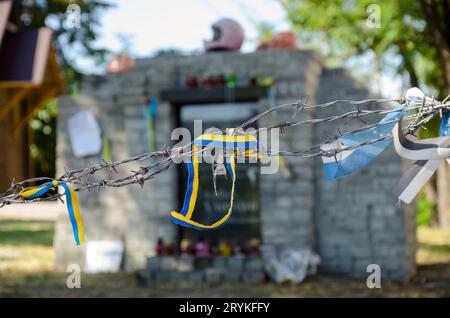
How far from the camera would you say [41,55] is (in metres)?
16.5

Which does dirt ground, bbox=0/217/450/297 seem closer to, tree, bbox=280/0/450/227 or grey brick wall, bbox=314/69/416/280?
grey brick wall, bbox=314/69/416/280

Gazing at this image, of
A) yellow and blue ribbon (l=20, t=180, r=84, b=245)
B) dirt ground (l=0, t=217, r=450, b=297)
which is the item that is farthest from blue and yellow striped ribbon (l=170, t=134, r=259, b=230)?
dirt ground (l=0, t=217, r=450, b=297)

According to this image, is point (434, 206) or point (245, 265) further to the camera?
point (434, 206)

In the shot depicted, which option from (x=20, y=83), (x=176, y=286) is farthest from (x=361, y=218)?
(x=20, y=83)

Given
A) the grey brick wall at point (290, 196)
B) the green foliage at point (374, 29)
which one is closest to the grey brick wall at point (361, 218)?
the grey brick wall at point (290, 196)

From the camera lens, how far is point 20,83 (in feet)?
53.3

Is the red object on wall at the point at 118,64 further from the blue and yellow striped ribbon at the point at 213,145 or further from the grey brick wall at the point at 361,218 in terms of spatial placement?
the blue and yellow striped ribbon at the point at 213,145

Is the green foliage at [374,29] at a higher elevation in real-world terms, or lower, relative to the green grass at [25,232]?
higher

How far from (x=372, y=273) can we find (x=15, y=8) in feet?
46.3

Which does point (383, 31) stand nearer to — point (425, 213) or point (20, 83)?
point (425, 213)

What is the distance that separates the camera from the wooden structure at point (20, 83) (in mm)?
16453

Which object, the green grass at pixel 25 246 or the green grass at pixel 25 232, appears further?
the green grass at pixel 25 232
